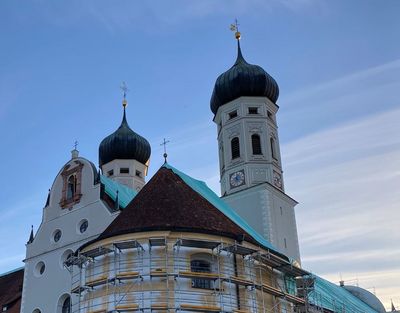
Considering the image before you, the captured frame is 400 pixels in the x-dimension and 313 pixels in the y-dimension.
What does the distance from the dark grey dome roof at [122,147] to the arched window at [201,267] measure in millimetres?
20117

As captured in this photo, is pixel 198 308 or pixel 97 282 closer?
pixel 198 308

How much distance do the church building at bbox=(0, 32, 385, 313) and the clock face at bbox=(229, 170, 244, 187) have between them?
0.06 metres

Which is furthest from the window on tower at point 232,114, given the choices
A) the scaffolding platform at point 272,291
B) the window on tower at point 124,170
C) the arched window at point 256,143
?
the scaffolding platform at point 272,291

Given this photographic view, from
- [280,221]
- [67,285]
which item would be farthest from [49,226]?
[280,221]

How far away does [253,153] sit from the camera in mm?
35938

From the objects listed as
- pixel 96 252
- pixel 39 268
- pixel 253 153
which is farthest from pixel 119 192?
pixel 253 153

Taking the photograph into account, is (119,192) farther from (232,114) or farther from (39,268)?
(232,114)

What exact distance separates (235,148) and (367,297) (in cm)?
1621

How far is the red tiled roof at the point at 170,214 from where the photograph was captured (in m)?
21.6

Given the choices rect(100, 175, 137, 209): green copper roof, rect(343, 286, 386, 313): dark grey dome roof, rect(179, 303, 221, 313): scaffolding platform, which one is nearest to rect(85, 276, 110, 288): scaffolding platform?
rect(179, 303, 221, 313): scaffolding platform

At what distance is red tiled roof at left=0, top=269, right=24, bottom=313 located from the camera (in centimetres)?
3120

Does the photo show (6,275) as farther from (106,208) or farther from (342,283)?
(342,283)

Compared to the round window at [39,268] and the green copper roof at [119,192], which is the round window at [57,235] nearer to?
the round window at [39,268]

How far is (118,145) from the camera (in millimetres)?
41094
